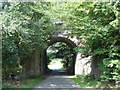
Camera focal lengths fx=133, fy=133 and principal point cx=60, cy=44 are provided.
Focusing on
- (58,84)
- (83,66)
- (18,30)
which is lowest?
(58,84)

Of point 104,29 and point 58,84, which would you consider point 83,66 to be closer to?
point 58,84

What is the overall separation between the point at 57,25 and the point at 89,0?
3834 millimetres

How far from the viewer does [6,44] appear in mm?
5695

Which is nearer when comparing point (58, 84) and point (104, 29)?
point (104, 29)

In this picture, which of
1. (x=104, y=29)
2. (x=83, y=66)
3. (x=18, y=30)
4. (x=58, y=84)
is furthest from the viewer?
(x=83, y=66)

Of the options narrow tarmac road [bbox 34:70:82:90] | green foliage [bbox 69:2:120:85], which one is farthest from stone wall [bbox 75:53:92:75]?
green foliage [bbox 69:2:120:85]

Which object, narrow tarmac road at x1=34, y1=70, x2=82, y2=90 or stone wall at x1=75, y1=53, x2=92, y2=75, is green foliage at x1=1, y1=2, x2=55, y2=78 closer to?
narrow tarmac road at x1=34, y1=70, x2=82, y2=90

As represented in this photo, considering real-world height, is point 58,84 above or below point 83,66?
below

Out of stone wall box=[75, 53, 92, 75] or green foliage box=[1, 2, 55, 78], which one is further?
stone wall box=[75, 53, 92, 75]

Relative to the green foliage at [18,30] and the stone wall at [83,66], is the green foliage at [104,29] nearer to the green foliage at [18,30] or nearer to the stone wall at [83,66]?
the green foliage at [18,30]

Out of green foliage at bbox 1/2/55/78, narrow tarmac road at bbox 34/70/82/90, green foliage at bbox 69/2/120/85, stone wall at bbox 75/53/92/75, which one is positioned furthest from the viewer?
stone wall at bbox 75/53/92/75

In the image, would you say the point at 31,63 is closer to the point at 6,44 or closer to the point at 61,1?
the point at 6,44

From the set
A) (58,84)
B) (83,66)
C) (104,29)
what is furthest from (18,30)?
(83,66)

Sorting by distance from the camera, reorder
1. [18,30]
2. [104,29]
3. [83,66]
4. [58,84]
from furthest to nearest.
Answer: [83,66] → [58,84] → [18,30] → [104,29]
